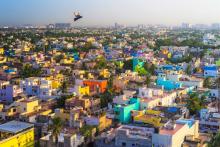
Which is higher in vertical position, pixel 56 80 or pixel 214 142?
pixel 56 80

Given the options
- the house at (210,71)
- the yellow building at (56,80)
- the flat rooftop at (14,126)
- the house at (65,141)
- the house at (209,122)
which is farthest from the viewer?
the house at (210,71)

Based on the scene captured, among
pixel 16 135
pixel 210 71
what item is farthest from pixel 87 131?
pixel 210 71

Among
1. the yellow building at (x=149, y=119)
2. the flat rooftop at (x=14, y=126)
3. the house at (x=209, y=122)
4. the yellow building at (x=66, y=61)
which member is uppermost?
the yellow building at (x=66, y=61)

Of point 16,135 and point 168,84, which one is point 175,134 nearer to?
point 16,135

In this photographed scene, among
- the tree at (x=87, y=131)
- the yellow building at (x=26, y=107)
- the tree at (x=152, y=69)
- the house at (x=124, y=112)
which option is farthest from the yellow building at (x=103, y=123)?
the tree at (x=152, y=69)

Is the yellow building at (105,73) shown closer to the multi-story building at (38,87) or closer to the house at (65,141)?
the multi-story building at (38,87)

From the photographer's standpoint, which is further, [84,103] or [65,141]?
[84,103]

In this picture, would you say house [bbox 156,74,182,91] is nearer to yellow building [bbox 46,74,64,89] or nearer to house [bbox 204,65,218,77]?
yellow building [bbox 46,74,64,89]
